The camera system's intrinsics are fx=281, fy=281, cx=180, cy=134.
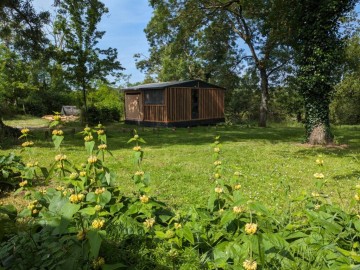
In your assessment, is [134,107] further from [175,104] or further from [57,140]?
[57,140]

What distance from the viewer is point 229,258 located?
201 cm

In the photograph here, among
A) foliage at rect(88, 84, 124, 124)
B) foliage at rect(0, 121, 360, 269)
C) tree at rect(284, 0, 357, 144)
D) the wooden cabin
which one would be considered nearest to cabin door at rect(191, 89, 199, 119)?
the wooden cabin

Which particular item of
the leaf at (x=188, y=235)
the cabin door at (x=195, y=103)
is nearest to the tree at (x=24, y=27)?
the cabin door at (x=195, y=103)

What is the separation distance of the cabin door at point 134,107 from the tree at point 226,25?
5.67 m

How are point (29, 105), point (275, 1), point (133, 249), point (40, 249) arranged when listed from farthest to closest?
point (29, 105)
point (275, 1)
point (133, 249)
point (40, 249)

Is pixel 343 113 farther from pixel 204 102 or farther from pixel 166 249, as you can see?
pixel 166 249

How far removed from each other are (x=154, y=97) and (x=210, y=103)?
5.04 meters

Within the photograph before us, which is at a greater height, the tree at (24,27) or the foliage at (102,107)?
the tree at (24,27)

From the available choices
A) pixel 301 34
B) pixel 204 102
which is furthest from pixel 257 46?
pixel 301 34

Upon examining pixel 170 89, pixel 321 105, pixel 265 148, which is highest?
pixel 170 89

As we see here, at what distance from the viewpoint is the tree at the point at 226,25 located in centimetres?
1520

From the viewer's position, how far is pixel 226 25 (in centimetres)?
2094

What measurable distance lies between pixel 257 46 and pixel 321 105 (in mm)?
12240

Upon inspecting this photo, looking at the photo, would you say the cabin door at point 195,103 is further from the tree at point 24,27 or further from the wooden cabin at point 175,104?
the tree at point 24,27
